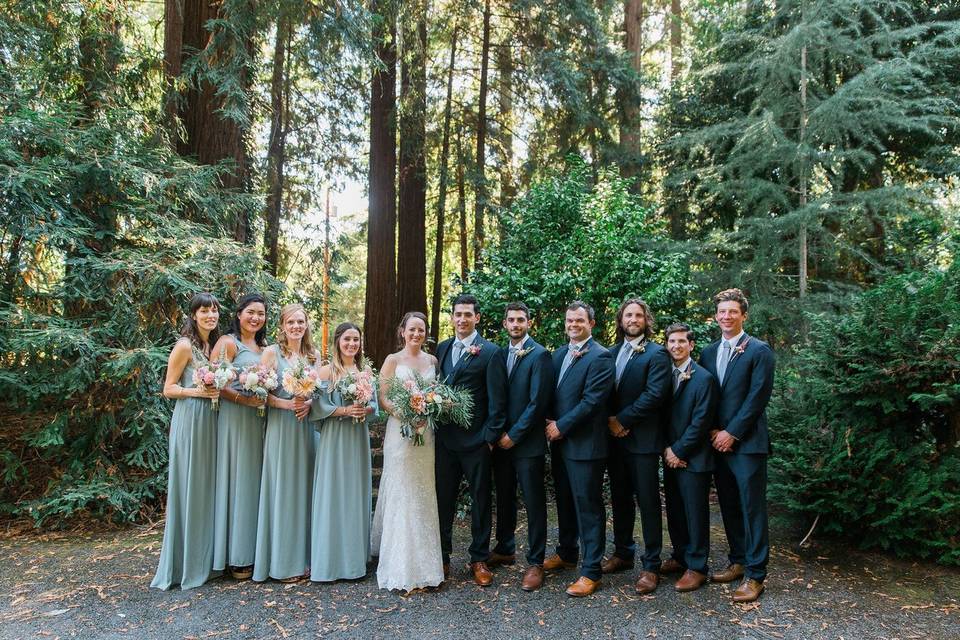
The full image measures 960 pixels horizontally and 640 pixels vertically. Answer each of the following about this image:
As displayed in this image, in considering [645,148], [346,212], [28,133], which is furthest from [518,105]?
[28,133]

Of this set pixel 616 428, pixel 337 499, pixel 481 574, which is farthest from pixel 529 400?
pixel 337 499

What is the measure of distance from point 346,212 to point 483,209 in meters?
7.66

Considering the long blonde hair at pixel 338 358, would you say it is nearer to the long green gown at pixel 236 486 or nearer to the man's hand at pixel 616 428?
the long green gown at pixel 236 486

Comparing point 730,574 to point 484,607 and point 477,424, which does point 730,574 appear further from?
point 477,424

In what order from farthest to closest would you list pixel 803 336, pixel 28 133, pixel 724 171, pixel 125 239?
pixel 724 171
pixel 803 336
pixel 125 239
pixel 28 133

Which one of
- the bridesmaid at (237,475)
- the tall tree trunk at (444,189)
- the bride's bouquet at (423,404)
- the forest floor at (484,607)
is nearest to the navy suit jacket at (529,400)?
the bride's bouquet at (423,404)

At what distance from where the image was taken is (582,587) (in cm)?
473

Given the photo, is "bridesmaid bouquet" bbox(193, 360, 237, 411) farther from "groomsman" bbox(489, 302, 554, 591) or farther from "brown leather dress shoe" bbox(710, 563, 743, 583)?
"brown leather dress shoe" bbox(710, 563, 743, 583)

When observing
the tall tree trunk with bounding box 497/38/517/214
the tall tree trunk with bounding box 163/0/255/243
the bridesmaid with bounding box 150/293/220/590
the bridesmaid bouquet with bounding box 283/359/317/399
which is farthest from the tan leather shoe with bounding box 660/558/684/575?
the tall tree trunk with bounding box 497/38/517/214

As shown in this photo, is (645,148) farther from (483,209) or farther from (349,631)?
(349,631)

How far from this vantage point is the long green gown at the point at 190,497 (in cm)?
484

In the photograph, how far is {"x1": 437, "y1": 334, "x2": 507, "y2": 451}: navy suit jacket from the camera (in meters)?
4.93

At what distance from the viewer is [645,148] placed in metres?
14.2

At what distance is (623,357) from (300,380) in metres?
2.52
